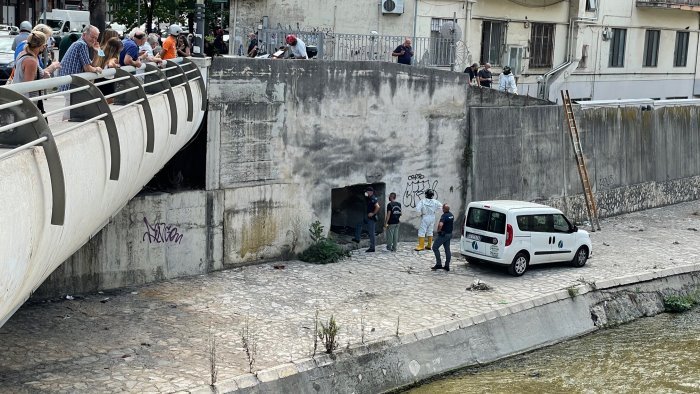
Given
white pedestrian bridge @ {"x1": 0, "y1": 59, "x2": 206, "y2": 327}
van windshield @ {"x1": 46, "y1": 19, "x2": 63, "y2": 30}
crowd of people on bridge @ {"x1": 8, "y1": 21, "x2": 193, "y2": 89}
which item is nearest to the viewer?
white pedestrian bridge @ {"x1": 0, "y1": 59, "x2": 206, "y2": 327}

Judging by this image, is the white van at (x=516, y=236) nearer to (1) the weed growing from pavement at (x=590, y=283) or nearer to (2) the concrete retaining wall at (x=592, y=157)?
(1) the weed growing from pavement at (x=590, y=283)

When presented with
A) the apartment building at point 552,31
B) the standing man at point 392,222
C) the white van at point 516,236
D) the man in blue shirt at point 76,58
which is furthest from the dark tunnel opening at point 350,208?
the man in blue shirt at point 76,58

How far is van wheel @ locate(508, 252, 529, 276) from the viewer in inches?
797

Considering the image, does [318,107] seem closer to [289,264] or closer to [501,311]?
[289,264]

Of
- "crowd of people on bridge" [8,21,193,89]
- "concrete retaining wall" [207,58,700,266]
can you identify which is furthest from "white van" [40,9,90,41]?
"crowd of people on bridge" [8,21,193,89]

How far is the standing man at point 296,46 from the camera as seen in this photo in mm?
21062

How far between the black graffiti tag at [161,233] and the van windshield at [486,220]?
6341mm

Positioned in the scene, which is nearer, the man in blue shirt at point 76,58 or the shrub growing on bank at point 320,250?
the man in blue shirt at point 76,58

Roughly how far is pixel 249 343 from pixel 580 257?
9.84 meters

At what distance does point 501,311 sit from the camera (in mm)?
17594

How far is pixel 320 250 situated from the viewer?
816 inches

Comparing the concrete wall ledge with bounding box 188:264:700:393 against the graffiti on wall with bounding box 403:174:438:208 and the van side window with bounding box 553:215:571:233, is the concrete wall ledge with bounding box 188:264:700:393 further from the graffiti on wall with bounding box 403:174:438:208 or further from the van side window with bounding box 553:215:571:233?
the graffiti on wall with bounding box 403:174:438:208

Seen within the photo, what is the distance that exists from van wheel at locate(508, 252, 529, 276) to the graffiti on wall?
12.4 feet

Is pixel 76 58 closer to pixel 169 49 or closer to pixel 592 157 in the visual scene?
pixel 169 49
